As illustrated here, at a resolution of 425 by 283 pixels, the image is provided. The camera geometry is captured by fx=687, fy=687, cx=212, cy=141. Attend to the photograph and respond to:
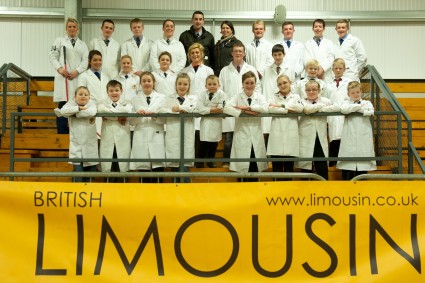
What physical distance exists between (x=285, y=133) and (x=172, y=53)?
3482 mm

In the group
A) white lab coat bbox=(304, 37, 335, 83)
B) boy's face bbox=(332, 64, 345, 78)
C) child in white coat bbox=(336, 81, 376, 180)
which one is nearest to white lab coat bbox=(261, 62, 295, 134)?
white lab coat bbox=(304, 37, 335, 83)

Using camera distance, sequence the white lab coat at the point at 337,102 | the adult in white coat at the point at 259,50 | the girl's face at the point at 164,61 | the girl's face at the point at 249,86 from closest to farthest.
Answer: the girl's face at the point at 249,86, the white lab coat at the point at 337,102, the girl's face at the point at 164,61, the adult in white coat at the point at 259,50

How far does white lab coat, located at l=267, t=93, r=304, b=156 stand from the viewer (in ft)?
29.3

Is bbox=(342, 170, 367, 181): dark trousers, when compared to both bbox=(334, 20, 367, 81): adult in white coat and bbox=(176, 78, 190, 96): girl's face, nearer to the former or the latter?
bbox=(176, 78, 190, 96): girl's face

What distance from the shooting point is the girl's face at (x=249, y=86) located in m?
9.35

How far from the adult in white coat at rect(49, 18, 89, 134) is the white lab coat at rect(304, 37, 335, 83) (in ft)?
12.6

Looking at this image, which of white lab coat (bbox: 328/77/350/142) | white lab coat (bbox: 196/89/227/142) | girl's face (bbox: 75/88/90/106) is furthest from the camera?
white lab coat (bbox: 328/77/350/142)

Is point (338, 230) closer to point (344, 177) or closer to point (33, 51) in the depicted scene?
point (344, 177)

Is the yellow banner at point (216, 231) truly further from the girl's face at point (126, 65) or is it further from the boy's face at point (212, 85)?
the girl's face at point (126, 65)

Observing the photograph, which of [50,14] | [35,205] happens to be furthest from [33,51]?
[35,205]

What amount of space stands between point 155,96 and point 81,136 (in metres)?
1.22

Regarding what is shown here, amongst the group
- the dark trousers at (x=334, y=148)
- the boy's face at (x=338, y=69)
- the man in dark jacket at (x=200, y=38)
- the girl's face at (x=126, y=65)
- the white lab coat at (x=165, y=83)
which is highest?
the man in dark jacket at (x=200, y=38)

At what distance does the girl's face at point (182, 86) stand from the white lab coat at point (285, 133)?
1.36 m

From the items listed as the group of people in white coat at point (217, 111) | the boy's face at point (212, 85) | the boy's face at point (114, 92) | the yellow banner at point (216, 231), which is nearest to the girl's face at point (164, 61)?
the group of people in white coat at point (217, 111)
